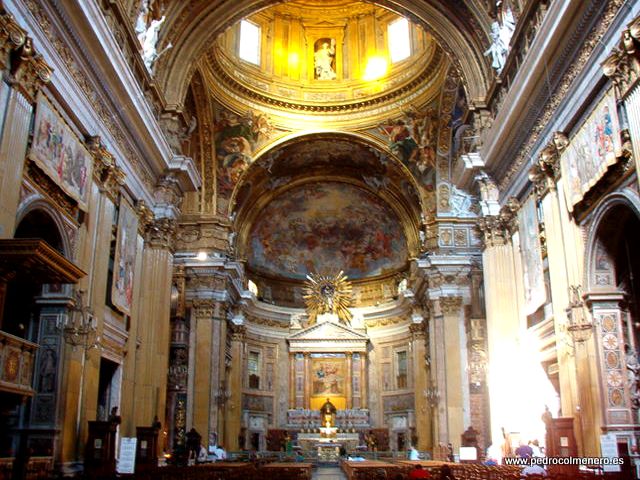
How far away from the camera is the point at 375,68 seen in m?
28.1

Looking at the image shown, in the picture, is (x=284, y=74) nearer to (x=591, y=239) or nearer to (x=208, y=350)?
(x=208, y=350)

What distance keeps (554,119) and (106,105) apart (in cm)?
911

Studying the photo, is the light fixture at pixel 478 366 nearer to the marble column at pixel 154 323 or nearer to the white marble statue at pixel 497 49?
the white marble statue at pixel 497 49

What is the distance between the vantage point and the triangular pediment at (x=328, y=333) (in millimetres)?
32812

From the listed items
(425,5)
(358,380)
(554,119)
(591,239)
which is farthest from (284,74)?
(591,239)

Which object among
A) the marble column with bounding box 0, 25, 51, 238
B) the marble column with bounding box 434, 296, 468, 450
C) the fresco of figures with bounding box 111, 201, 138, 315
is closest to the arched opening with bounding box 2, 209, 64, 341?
the marble column with bounding box 0, 25, 51, 238

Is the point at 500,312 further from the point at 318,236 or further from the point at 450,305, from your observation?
the point at 318,236

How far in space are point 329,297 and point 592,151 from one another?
23129mm

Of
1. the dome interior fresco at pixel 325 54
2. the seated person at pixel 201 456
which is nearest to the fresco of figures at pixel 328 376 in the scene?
the seated person at pixel 201 456

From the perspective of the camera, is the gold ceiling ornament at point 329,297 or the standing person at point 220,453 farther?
the gold ceiling ornament at point 329,297

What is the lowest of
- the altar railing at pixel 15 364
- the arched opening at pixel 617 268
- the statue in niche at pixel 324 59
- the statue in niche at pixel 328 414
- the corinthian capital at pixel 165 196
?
the statue in niche at pixel 328 414

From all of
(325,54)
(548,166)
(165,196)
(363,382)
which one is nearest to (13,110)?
(165,196)

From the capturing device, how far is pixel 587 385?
11.6 m

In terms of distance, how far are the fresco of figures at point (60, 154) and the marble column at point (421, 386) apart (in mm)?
18317
